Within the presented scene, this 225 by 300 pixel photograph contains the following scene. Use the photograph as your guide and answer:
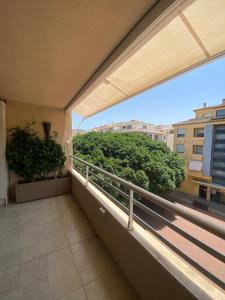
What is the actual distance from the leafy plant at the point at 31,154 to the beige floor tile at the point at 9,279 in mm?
1971

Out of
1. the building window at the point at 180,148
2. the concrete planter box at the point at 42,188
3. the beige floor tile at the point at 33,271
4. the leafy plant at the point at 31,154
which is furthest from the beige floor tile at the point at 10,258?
the building window at the point at 180,148

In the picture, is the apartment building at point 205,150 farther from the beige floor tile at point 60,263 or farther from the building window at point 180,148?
the beige floor tile at point 60,263

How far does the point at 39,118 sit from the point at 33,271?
9.85 feet

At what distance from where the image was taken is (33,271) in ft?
4.90

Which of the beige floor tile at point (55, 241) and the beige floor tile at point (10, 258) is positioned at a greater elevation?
the beige floor tile at point (55, 241)

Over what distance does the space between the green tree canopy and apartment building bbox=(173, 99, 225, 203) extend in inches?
220

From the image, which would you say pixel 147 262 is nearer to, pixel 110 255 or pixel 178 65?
pixel 110 255

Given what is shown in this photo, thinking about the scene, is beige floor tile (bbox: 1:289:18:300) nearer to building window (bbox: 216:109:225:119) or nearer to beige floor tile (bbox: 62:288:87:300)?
beige floor tile (bbox: 62:288:87:300)

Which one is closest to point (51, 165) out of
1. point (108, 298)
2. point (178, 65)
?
point (108, 298)

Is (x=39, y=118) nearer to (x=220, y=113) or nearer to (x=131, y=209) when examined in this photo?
(x=131, y=209)

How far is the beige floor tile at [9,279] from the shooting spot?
1318mm

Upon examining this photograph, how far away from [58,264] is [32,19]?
2219 mm

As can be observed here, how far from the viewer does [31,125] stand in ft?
11.2

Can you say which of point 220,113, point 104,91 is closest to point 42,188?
point 104,91
